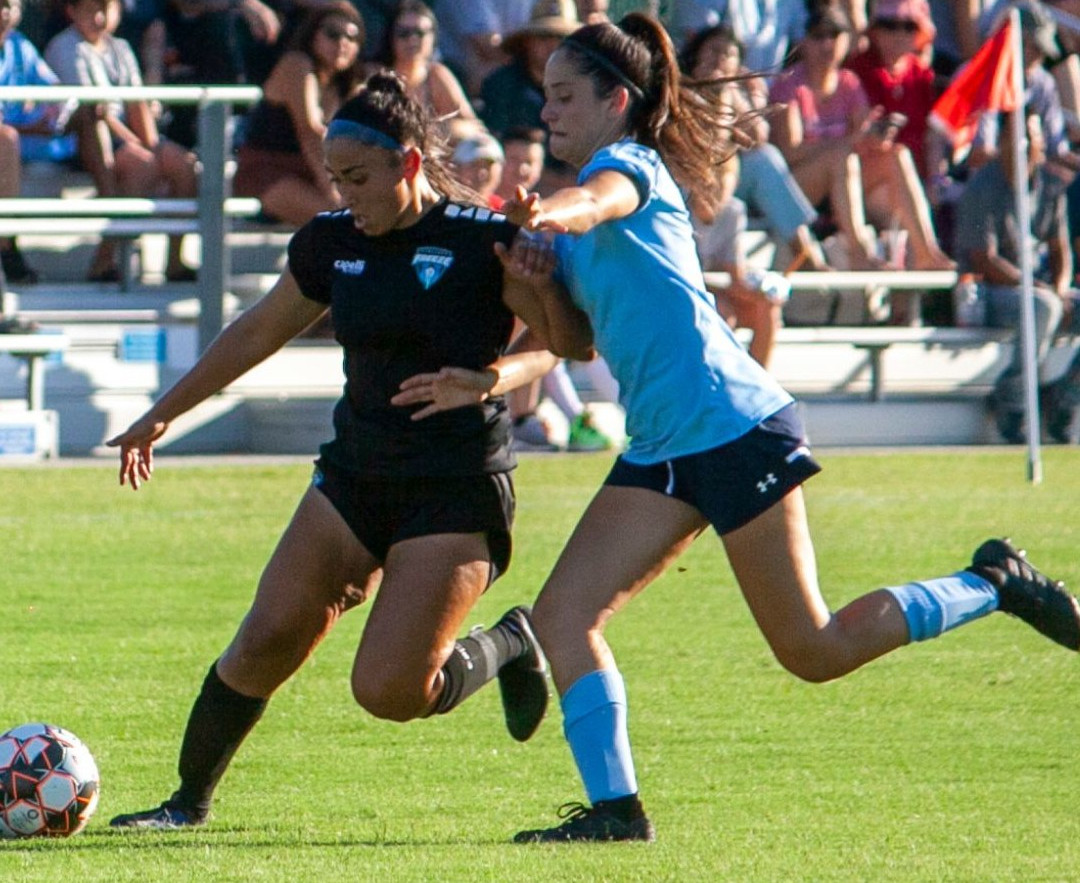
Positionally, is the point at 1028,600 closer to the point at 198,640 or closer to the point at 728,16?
the point at 198,640

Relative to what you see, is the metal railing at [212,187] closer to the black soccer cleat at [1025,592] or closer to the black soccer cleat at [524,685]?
the black soccer cleat at [524,685]

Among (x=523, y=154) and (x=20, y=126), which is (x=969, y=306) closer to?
(x=523, y=154)

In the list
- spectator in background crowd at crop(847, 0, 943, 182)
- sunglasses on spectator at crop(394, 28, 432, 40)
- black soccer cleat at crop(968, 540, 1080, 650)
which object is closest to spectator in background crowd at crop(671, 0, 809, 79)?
spectator in background crowd at crop(847, 0, 943, 182)

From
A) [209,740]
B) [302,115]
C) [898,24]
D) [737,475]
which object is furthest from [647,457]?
[898,24]

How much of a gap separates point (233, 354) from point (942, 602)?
1.98m

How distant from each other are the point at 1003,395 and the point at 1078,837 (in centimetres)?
1097

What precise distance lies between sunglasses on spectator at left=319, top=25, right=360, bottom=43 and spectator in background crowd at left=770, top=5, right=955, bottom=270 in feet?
11.3

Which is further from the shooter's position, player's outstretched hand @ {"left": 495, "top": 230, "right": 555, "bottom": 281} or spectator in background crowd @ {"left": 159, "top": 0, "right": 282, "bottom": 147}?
spectator in background crowd @ {"left": 159, "top": 0, "right": 282, "bottom": 147}

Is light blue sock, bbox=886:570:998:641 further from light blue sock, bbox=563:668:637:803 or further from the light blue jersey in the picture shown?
light blue sock, bbox=563:668:637:803

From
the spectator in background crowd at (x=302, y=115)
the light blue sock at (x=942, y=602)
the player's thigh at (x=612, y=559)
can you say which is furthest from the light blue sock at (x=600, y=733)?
the spectator in background crowd at (x=302, y=115)

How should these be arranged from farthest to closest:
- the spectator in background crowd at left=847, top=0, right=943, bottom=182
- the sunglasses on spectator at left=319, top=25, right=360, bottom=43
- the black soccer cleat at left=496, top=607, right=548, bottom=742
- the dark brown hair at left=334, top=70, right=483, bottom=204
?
the spectator in background crowd at left=847, top=0, right=943, bottom=182 < the sunglasses on spectator at left=319, top=25, right=360, bottom=43 < the black soccer cleat at left=496, top=607, right=548, bottom=742 < the dark brown hair at left=334, top=70, right=483, bottom=204

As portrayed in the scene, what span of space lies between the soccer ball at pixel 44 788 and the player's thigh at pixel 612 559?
4.06ft

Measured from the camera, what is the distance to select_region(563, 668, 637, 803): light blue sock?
16.9ft

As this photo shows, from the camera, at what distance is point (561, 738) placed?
6.82 meters
